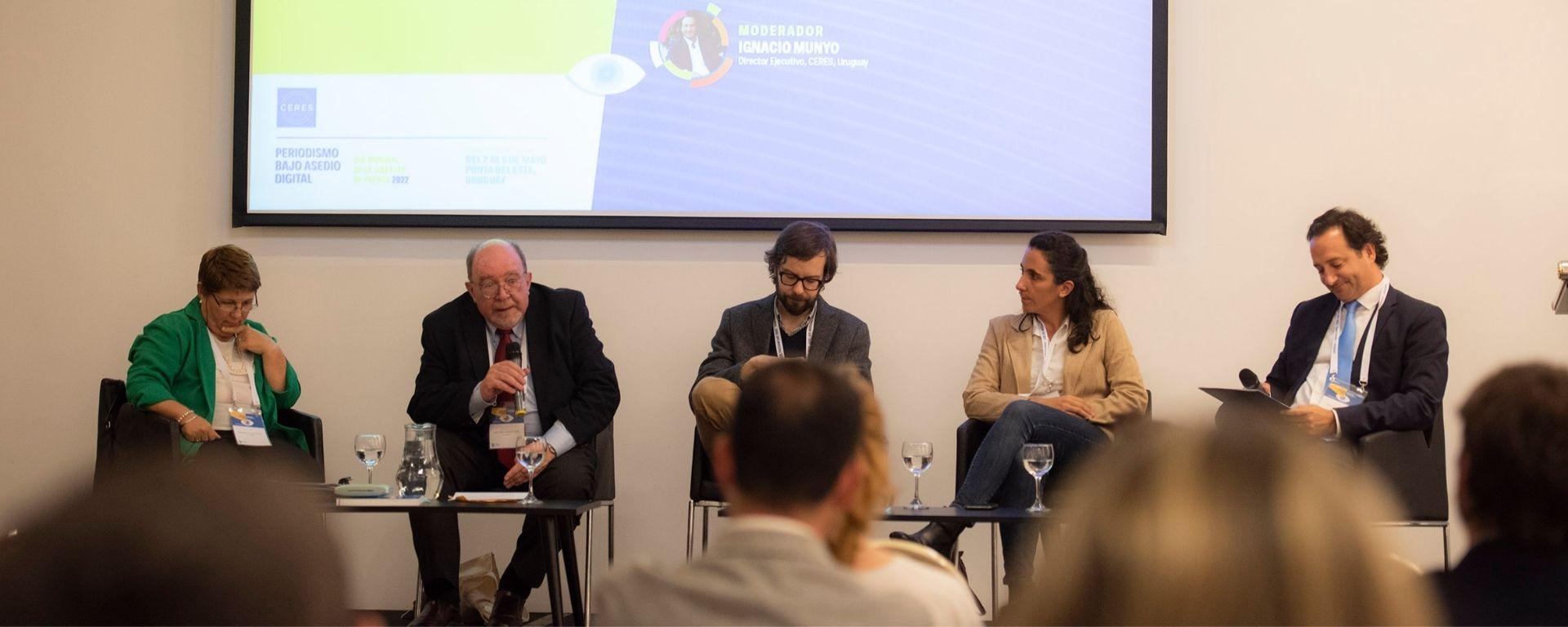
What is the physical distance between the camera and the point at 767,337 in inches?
175

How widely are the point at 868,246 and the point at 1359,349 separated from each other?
1.67 meters

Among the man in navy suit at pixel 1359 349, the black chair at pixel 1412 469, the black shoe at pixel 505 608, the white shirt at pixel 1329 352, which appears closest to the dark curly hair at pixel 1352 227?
the man in navy suit at pixel 1359 349

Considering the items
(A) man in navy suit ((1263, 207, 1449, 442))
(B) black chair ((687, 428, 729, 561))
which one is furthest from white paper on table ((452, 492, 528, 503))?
(A) man in navy suit ((1263, 207, 1449, 442))

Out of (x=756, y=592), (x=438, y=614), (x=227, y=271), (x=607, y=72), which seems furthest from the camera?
(x=607, y=72)

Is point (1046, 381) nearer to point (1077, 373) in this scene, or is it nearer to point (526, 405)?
point (1077, 373)

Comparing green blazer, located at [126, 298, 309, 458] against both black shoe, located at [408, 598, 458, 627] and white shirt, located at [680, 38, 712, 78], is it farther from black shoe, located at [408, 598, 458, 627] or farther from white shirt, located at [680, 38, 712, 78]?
white shirt, located at [680, 38, 712, 78]

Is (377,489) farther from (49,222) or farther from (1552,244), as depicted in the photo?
(1552,244)

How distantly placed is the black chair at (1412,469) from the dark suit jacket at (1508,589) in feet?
8.70

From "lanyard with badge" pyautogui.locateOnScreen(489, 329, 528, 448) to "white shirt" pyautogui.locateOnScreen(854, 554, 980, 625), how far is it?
2.74m

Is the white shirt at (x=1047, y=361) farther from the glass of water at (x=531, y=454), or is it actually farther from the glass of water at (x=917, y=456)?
the glass of water at (x=531, y=454)

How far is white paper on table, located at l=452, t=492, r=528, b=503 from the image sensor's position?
11.5 feet

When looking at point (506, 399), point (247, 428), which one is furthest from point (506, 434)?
point (247, 428)

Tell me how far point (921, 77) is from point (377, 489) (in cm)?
237

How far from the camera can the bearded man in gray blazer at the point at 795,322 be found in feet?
14.2
